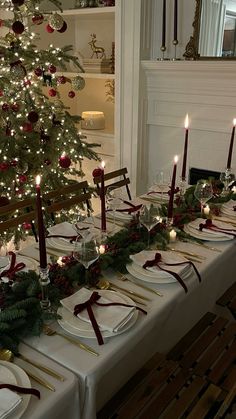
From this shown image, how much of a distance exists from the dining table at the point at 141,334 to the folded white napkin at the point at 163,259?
0.14 ft

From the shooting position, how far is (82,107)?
4.39m

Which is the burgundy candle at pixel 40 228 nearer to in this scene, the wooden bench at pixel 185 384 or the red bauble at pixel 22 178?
the wooden bench at pixel 185 384

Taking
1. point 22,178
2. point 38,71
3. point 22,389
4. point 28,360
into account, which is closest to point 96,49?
point 38,71

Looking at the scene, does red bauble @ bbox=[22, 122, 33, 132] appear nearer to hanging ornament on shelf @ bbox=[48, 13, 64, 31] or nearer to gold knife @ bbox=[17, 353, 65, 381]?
hanging ornament on shelf @ bbox=[48, 13, 64, 31]

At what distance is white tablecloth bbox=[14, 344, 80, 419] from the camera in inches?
35.3

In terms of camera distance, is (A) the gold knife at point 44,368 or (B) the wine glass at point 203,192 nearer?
(A) the gold knife at point 44,368

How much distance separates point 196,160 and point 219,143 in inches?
9.9

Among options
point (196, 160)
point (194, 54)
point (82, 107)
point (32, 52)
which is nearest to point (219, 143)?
point (196, 160)

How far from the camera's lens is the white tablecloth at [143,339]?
1037mm

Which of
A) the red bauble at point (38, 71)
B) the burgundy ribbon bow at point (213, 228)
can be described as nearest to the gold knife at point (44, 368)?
the burgundy ribbon bow at point (213, 228)

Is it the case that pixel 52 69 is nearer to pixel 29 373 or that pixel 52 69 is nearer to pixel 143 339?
pixel 143 339

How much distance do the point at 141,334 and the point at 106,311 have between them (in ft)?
0.41

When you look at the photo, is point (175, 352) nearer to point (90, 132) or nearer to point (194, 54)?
point (194, 54)

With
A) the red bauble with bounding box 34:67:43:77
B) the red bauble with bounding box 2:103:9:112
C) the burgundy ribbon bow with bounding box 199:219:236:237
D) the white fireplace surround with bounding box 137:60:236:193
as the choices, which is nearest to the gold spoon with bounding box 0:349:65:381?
the burgundy ribbon bow with bounding box 199:219:236:237
